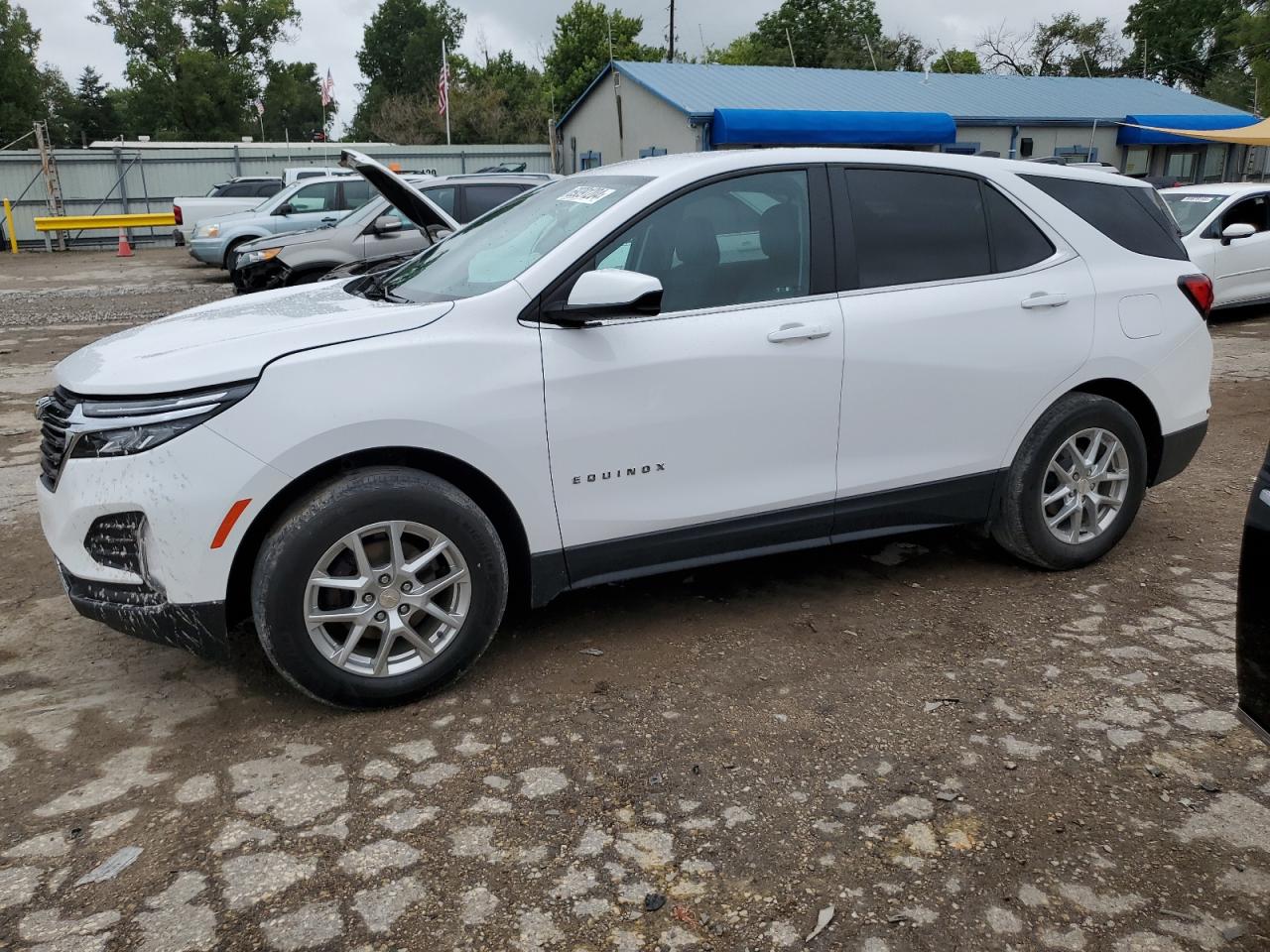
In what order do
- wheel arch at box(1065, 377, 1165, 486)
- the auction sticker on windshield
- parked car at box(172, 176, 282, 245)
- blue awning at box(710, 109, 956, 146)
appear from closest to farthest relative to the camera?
the auction sticker on windshield → wheel arch at box(1065, 377, 1165, 486) → parked car at box(172, 176, 282, 245) → blue awning at box(710, 109, 956, 146)

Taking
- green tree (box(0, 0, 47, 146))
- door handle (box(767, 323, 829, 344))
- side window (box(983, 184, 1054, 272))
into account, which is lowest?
door handle (box(767, 323, 829, 344))

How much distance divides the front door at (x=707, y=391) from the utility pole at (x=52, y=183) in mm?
27352

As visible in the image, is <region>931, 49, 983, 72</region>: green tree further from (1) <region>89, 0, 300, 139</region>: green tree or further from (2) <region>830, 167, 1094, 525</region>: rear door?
(2) <region>830, 167, 1094, 525</region>: rear door

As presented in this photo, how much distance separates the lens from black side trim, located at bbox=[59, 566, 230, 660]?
311 centimetres

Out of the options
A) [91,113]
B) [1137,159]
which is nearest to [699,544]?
[1137,159]

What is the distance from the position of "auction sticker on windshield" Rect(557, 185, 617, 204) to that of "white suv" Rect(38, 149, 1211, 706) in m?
0.02

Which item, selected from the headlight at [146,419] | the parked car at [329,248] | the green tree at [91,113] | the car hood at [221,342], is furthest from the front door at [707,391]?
the green tree at [91,113]

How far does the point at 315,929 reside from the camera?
7.80ft

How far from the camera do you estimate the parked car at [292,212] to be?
17.5 m

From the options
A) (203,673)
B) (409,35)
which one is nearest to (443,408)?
(203,673)

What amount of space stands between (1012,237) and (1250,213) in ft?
32.2

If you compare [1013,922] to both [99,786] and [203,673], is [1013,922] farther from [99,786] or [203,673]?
[203,673]

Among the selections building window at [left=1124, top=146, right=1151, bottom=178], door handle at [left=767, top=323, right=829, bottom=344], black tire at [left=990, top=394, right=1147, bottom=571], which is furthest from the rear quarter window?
building window at [left=1124, top=146, right=1151, bottom=178]

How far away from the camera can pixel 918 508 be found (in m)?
4.11
